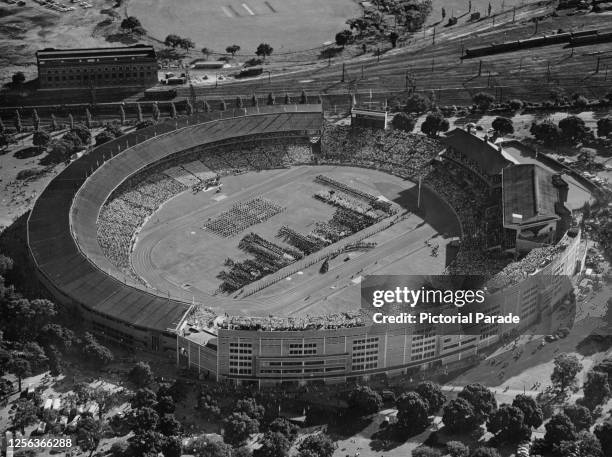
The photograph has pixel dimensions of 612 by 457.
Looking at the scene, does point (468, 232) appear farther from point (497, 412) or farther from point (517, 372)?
point (497, 412)

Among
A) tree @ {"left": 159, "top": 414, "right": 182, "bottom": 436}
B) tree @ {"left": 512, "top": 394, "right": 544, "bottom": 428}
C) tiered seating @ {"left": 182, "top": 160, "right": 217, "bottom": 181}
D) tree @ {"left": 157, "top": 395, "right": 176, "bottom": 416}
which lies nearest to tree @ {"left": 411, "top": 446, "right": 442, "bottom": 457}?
tree @ {"left": 512, "top": 394, "right": 544, "bottom": 428}

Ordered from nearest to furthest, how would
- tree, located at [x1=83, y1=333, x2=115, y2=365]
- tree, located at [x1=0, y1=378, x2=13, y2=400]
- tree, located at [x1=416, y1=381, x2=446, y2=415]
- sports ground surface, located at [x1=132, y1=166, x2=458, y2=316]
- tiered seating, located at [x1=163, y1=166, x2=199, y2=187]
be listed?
1. tree, located at [x1=416, y1=381, x2=446, y2=415]
2. tree, located at [x1=0, y1=378, x2=13, y2=400]
3. tree, located at [x1=83, y1=333, x2=115, y2=365]
4. sports ground surface, located at [x1=132, y1=166, x2=458, y2=316]
5. tiered seating, located at [x1=163, y1=166, x2=199, y2=187]

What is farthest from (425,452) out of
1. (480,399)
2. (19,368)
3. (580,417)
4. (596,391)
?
(19,368)

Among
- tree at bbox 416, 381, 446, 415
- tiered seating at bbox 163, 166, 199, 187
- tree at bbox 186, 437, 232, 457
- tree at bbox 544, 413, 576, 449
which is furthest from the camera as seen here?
tiered seating at bbox 163, 166, 199, 187

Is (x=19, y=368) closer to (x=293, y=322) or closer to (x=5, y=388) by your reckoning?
(x=5, y=388)

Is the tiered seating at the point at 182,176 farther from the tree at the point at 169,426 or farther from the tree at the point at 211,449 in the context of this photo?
the tree at the point at 211,449

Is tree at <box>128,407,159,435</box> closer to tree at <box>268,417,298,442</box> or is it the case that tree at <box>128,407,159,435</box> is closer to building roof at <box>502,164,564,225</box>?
tree at <box>268,417,298,442</box>
